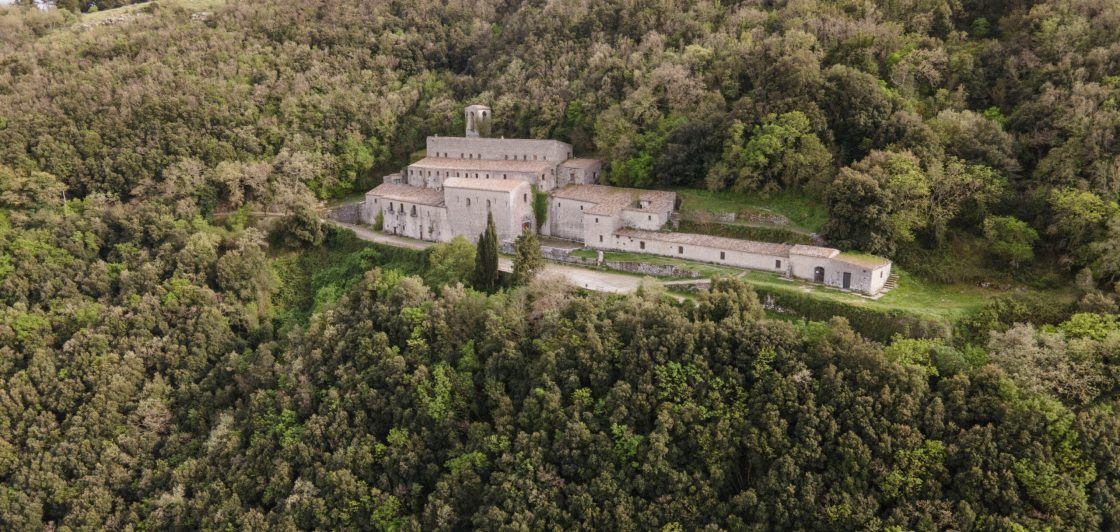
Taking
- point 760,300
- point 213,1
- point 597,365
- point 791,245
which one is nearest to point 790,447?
point 597,365

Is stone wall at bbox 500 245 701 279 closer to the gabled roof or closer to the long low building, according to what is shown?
the long low building

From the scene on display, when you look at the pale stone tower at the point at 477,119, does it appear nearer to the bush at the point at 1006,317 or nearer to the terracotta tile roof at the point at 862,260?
the terracotta tile roof at the point at 862,260

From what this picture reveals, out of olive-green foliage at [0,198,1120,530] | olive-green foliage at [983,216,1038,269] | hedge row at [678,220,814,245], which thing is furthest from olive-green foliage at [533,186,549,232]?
olive-green foliage at [983,216,1038,269]

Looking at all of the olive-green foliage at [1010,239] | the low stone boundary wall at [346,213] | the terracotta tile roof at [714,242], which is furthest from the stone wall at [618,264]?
the low stone boundary wall at [346,213]

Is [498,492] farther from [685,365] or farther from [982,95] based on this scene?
[982,95]

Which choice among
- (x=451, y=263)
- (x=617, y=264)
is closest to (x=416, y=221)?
(x=451, y=263)

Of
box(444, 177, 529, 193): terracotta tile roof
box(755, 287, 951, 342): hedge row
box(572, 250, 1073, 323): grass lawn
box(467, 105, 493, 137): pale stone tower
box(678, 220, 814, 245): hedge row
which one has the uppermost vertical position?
box(467, 105, 493, 137): pale stone tower
